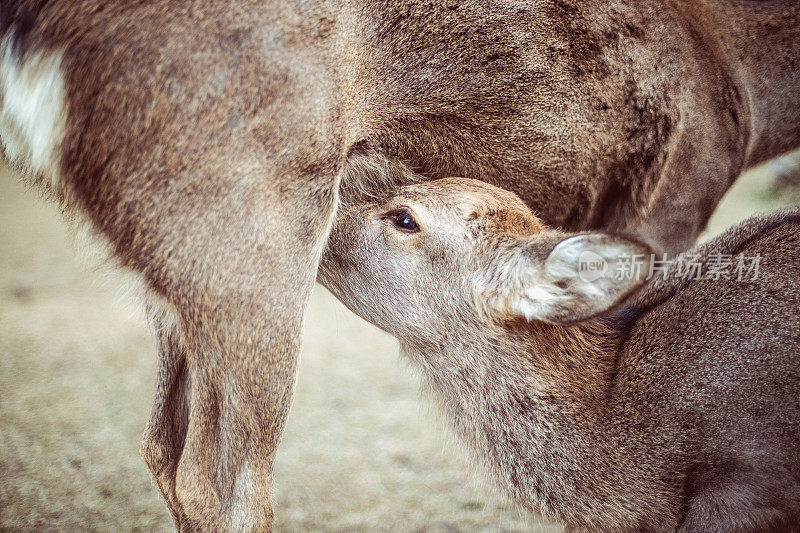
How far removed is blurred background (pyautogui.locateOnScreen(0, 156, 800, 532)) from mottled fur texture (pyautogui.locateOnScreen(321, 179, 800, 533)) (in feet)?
0.95

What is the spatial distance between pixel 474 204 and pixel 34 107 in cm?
162

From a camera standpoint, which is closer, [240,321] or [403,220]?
[240,321]

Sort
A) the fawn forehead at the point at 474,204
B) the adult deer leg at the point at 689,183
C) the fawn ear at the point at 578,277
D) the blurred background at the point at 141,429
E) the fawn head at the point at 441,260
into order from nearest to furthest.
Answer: the fawn ear at the point at 578,277 → the fawn head at the point at 441,260 → the fawn forehead at the point at 474,204 → the adult deer leg at the point at 689,183 → the blurred background at the point at 141,429

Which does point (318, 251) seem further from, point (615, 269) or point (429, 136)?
point (615, 269)

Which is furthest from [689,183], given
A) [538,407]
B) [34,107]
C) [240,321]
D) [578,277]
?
[34,107]

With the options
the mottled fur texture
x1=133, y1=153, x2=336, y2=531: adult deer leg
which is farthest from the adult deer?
the mottled fur texture

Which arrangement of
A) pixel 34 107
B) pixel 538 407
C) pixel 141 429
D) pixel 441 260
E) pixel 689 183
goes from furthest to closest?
pixel 141 429
pixel 689 183
pixel 441 260
pixel 538 407
pixel 34 107

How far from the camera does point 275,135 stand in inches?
Answer: 86.5

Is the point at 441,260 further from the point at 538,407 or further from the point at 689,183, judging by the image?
the point at 689,183

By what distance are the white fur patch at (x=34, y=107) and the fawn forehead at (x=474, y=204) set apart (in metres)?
1.36

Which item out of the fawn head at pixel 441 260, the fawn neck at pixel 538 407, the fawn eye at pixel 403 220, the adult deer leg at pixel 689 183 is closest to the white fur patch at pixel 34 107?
the fawn head at pixel 441 260

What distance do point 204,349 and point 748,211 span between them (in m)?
6.27

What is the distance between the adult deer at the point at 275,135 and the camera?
2096mm

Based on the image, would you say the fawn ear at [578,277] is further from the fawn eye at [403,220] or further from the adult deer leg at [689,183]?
the adult deer leg at [689,183]
